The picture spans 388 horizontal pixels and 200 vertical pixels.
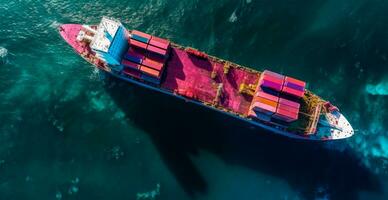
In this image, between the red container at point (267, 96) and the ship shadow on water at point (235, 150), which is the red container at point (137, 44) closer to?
the ship shadow on water at point (235, 150)

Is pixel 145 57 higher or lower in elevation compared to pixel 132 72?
higher

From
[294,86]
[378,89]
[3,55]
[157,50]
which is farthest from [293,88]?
[3,55]

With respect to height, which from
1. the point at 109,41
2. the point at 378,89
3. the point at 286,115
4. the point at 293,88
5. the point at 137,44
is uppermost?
the point at 378,89

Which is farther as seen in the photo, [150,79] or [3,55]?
[3,55]

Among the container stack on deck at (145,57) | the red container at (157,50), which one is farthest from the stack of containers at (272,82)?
the container stack on deck at (145,57)

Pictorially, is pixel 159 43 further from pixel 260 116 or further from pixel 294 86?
pixel 294 86

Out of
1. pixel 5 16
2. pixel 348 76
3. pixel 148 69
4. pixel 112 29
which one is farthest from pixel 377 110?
pixel 5 16
